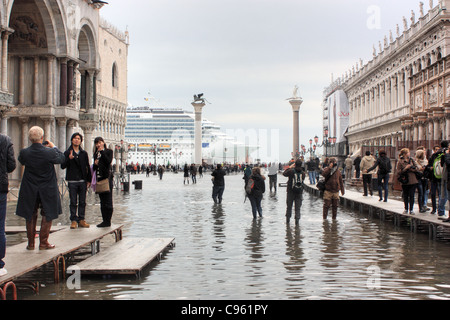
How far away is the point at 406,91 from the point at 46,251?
172 ft

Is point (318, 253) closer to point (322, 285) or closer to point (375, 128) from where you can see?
point (322, 285)

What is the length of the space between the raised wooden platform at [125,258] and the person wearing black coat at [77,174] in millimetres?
1108

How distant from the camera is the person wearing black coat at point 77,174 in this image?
11500 mm

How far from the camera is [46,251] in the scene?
28.4 ft

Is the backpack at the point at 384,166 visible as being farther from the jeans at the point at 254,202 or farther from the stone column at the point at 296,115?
the stone column at the point at 296,115

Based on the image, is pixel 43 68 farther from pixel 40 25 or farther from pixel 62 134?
pixel 62 134

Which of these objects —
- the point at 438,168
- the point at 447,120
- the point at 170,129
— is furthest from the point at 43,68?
the point at 170,129

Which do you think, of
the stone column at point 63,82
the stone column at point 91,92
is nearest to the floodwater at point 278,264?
the stone column at point 63,82

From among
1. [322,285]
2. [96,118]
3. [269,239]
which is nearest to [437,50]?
[96,118]

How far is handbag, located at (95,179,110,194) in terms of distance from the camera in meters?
11.5

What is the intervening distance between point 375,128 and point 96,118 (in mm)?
40145

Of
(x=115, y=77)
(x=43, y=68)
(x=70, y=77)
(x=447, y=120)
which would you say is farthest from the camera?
(x=115, y=77)

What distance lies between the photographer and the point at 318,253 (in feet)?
35.4

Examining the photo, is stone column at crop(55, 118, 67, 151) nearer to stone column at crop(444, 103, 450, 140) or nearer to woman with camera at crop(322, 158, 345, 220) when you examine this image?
woman with camera at crop(322, 158, 345, 220)
